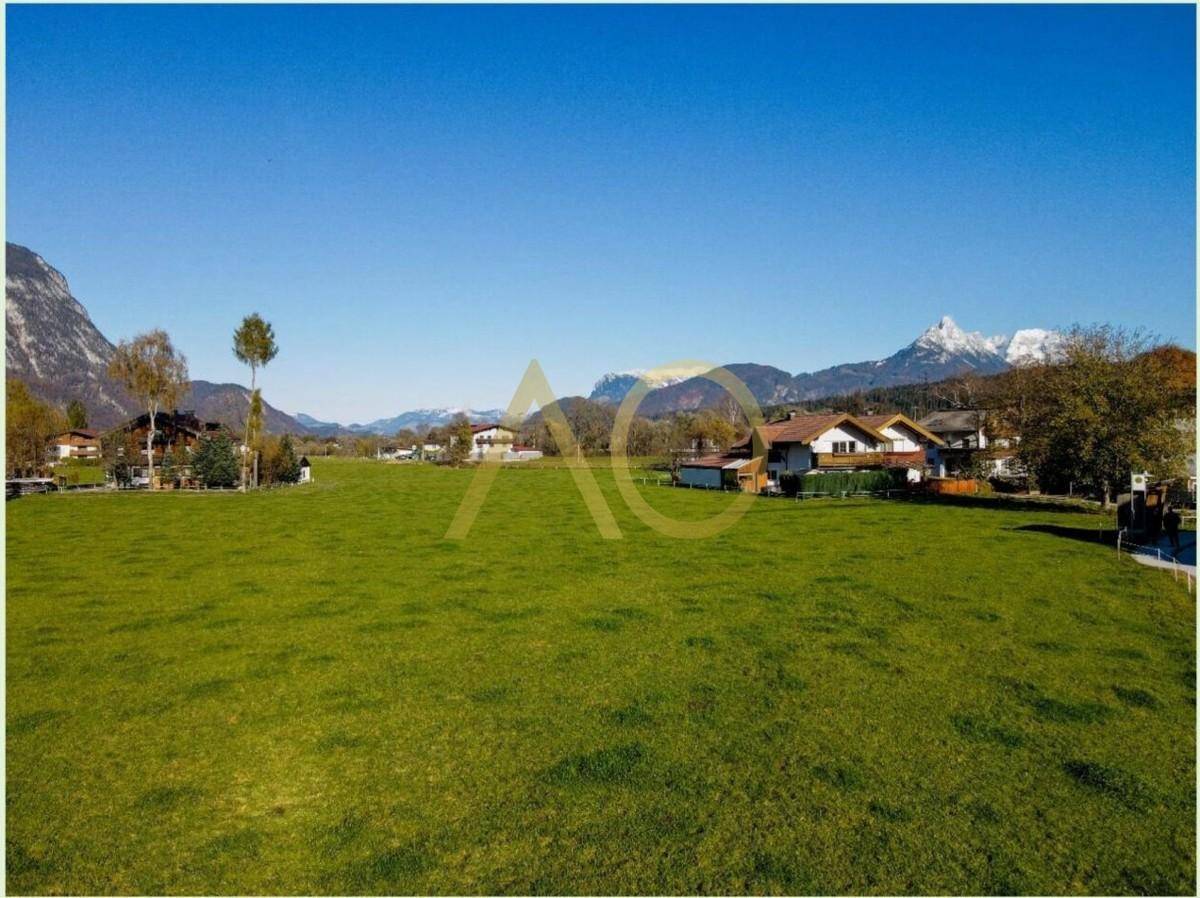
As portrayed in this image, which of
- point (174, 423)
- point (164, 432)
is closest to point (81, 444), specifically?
point (164, 432)

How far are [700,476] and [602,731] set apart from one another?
51.8 metres

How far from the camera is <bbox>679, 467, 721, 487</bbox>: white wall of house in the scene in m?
58.4

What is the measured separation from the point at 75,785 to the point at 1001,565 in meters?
21.7

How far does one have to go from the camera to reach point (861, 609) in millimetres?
15789

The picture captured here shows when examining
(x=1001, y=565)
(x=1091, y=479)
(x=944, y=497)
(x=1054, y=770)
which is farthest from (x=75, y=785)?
(x=944, y=497)

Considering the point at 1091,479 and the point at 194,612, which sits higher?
the point at 1091,479

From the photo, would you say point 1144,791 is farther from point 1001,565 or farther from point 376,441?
point 376,441

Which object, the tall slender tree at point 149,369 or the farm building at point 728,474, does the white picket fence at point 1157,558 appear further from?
the tall slender tree at point 149,369

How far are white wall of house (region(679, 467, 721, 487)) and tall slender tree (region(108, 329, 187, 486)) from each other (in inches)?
1709

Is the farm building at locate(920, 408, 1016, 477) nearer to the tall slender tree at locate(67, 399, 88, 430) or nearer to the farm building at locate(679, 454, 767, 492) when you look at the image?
the farm building at locate(679, 454, 767, 492)

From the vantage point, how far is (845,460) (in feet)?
180

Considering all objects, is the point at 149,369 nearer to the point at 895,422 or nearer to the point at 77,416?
the point at 895,422
